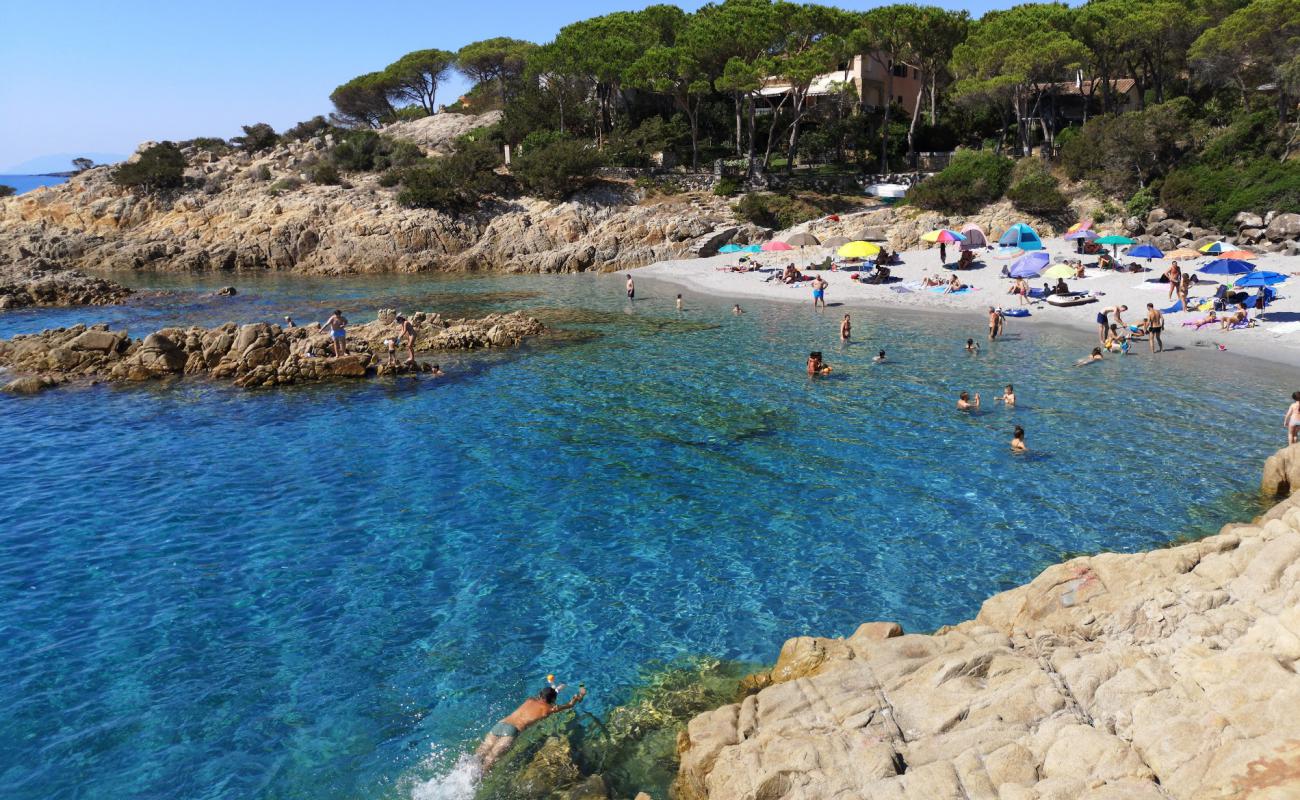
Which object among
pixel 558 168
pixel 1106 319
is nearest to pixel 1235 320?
pixel 1106 319

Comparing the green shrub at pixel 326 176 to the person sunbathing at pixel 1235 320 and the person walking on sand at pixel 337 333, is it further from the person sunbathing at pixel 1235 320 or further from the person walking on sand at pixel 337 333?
the person sunbathing at pixel 1235 320

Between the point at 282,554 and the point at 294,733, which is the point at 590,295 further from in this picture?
the point at 294,733

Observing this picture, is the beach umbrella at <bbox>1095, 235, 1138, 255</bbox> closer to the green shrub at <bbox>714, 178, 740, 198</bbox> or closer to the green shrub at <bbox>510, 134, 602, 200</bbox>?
the green shrub at <bbox>714, 178, 740, 198</bbox>

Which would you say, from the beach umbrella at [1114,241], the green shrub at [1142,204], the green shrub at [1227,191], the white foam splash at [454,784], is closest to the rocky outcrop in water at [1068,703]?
the white foam splash at [454,784]

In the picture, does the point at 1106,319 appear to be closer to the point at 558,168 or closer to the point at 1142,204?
the point at 1142,204

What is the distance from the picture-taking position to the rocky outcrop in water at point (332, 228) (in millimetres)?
58531

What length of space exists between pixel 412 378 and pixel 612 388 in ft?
23.8

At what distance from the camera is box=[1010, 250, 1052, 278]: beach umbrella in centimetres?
3516

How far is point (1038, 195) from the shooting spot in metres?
50.3

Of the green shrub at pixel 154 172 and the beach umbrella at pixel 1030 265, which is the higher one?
the green shrub at pixel 154 172

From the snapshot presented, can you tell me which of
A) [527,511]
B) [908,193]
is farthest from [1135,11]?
[527,511]

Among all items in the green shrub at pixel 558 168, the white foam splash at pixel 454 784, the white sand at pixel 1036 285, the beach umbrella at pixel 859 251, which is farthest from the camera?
the green shrub at pixel 558 168

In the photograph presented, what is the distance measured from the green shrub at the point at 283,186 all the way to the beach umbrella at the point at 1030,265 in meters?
58.0

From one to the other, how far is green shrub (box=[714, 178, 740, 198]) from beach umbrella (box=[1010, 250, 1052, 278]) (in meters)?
29.7
